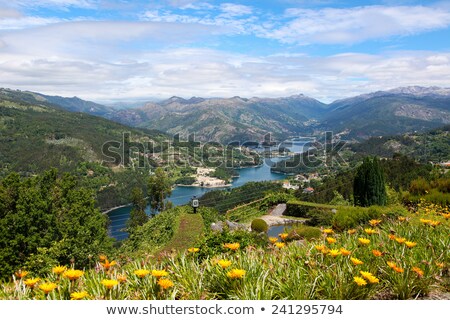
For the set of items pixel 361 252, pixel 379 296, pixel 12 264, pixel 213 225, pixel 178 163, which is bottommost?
pixel 178 163

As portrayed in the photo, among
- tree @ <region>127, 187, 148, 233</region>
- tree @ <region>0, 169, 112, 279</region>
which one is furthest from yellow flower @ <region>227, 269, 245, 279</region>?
tree @ <region>127, 187, 148, 233</region>

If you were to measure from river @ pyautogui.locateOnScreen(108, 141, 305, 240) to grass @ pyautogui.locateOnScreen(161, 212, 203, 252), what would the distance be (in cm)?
4554

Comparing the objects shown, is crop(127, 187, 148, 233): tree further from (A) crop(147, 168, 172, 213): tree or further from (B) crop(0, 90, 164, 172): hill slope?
(B) crop(0, 90, 164, 172): hill slope

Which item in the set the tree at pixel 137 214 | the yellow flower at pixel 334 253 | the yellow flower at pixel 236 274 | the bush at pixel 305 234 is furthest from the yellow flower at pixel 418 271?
the tree at pixel 137 214

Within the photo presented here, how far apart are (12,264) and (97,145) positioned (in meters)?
128

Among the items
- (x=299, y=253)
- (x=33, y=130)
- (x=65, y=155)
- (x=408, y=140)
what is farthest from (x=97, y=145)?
(x=299, y=253)

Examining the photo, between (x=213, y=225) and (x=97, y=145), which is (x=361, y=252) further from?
(x=97, y=145)

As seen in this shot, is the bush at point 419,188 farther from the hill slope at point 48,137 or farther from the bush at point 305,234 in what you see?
the hill slope at point 48,137

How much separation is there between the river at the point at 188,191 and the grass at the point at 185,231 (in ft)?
149

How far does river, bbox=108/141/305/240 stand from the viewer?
2723 inches

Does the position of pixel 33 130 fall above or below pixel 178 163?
above

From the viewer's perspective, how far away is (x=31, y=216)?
1299cm

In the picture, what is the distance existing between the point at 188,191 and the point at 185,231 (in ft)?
312

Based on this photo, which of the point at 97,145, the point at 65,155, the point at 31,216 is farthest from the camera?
the point at 97,145
